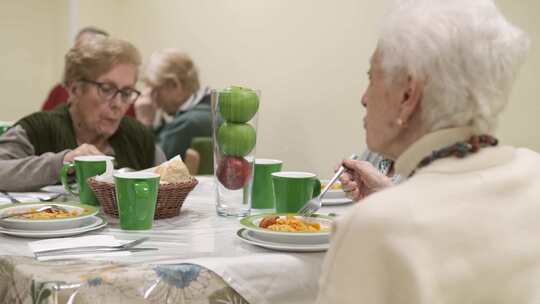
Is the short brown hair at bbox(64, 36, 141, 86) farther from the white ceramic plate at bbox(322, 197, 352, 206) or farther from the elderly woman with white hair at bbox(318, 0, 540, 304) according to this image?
the elderly woman with white hair at bbox(318, 0, 540, 304)

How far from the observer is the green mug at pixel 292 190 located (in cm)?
158

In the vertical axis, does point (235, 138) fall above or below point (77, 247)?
above

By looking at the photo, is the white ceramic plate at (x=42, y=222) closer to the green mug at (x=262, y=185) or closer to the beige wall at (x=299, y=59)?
the green mug at (x=262, y=185)

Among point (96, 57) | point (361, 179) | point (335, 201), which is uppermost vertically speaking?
point (96, 57)

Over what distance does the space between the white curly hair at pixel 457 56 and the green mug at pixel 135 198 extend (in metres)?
0.61

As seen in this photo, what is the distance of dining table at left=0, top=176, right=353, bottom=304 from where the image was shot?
1062 mm

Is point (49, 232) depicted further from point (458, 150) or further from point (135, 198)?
point (458, 150)

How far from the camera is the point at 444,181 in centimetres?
95

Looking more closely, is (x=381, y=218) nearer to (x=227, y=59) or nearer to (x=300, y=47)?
(x=300, y=47)

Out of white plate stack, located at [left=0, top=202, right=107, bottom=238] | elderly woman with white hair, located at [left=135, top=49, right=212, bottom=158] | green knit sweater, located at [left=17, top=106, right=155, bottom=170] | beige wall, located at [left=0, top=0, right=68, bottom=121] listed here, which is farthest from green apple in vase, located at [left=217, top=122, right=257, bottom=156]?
beige wall, located at [left=0, top=0, right=68, bottom=121]

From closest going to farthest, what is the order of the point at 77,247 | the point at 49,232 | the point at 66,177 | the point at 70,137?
the point at 77,247
the point at 49,232
the point at 66,177
the point at 70,137

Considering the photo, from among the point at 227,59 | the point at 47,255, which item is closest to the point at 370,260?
the point at 47,255

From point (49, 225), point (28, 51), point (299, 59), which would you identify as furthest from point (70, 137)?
point (28, 51)

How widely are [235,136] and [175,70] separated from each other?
9.30 feet
